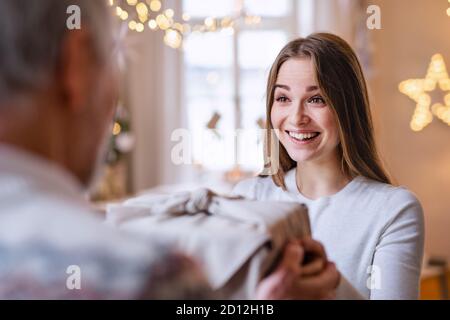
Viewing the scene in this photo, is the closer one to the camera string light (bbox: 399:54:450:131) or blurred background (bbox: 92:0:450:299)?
blurred background (bbox: 92:0:450:299)

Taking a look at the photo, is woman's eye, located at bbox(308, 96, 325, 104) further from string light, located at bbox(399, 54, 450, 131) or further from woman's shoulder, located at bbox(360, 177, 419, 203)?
string light, located at bbox(399, 54, 450, 131)

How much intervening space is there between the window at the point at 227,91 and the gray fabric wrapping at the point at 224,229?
0.30m

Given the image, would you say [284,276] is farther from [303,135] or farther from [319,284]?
[303,135]

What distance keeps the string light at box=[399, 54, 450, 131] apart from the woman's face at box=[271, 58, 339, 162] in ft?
5.87

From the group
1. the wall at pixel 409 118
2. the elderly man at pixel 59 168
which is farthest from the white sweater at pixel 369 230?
the wall at pixel 409 118

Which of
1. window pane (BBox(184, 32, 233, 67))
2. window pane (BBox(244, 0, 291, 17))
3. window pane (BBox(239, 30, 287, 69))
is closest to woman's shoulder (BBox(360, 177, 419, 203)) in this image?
window pane (BBox(239, 30, 287, 69))

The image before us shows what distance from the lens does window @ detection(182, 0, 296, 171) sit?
1.04 m

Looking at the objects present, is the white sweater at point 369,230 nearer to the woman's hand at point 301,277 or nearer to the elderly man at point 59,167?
the woman's hand at point 301,277

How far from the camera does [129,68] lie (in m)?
2.94

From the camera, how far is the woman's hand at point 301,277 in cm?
59

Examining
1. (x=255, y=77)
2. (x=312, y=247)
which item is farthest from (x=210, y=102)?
(x=312, y=247)

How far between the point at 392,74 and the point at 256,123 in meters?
2.06
